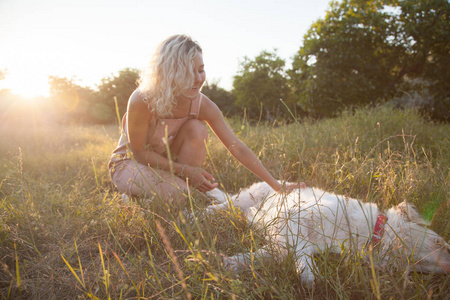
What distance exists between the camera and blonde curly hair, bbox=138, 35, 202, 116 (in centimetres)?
206

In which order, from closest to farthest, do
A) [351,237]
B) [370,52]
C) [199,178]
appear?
1. [351,237]
2. [199,178]
3. [370,52]

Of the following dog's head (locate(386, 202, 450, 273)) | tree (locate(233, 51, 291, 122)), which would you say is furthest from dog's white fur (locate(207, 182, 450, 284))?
tree (locate(233, 51, 291, 122))

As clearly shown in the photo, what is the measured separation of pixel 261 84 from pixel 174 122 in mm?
13541

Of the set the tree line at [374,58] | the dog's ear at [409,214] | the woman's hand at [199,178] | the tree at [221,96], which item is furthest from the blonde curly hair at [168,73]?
the tree at [221,96]

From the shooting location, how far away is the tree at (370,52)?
22.1 feet

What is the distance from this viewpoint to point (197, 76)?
7.20 ft

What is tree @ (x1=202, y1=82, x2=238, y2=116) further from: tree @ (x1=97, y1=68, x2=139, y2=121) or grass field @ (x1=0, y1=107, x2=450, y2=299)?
grass field @ (x1=0, y1=107, x2=450, y2=299)

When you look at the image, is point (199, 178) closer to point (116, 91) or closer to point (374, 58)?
point (374, 58)

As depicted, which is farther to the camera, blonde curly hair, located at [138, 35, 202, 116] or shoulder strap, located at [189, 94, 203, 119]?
shoulder strap, located at [189, 94, 203, 119]

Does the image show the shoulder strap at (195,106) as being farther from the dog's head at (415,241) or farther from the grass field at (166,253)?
the dog's head at (415,241)

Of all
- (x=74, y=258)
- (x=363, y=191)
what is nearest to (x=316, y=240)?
(x=363, y=191)

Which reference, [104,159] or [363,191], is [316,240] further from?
[104,159]

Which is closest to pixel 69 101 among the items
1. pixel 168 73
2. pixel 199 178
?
pixel 168 73

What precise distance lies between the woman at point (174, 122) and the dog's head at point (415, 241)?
662mm
